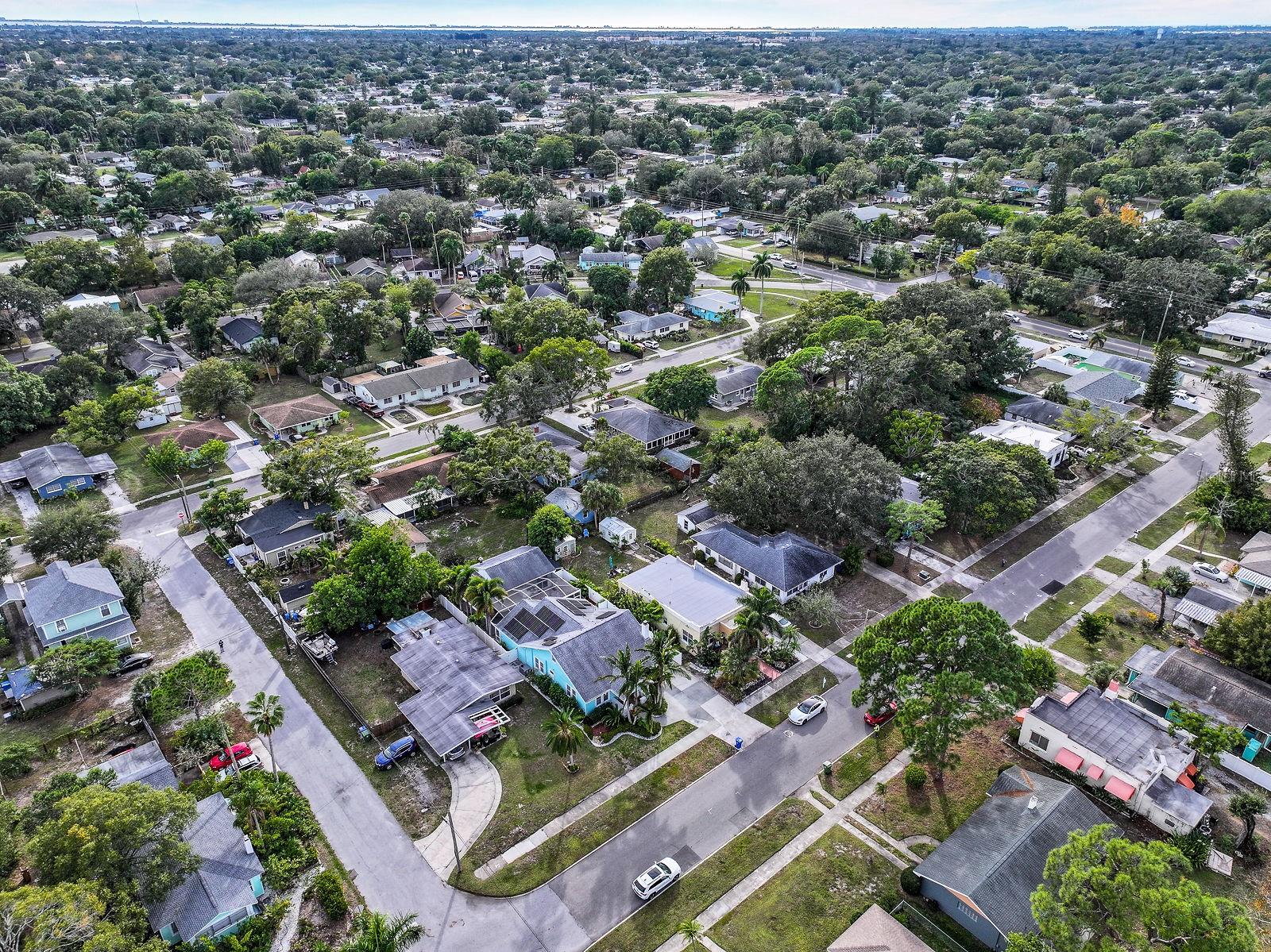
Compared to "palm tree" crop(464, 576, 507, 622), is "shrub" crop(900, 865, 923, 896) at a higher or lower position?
lower

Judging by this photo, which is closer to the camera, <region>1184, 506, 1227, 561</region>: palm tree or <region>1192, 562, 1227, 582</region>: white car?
<region>1192, 562, 1227, 582</region>: white car

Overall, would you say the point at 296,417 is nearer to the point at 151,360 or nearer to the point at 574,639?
the point at 151,360

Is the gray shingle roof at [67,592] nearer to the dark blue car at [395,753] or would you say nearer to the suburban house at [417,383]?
the dark blue car at [395,753]

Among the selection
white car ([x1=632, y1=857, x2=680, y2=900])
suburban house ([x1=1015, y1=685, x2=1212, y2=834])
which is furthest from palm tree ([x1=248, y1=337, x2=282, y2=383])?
suburban house ([x1=1015, y1=685, x2=1212, y2=834])

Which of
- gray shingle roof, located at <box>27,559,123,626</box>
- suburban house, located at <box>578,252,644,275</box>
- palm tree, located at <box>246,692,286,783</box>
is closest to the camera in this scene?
palm tree, located at <box>246,692,286,783</box>

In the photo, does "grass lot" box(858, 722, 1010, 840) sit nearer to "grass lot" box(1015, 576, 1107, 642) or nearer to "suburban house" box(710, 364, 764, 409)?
"grass lot" box(1015, 576, 1107, 642)

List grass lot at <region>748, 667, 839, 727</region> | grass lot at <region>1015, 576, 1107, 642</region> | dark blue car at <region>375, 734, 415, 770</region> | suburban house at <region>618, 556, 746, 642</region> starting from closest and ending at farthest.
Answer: dark blue car at <region>375, 734, 415, 770</region> → grass lot at <region>748, 667, 839, 727</region> → suburban house at <region>618, 556, 746, 642</region> → grass lot at <region>1015, 576, 1107, 642</region>

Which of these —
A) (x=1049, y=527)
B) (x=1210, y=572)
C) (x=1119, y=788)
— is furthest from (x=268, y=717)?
(x=1210, y=572)
